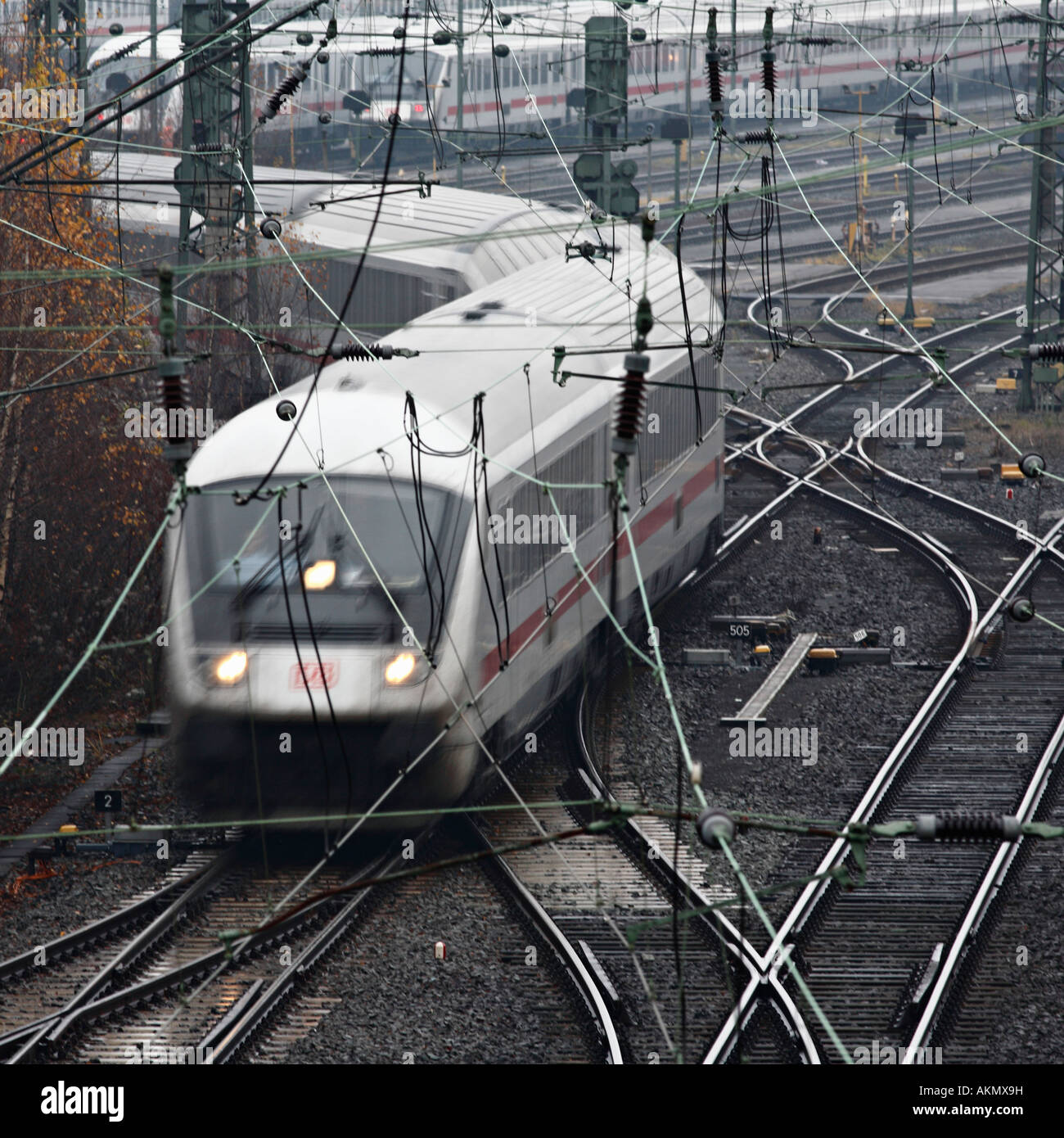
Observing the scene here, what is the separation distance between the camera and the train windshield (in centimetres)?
1153

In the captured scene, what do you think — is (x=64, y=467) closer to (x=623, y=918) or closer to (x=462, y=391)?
(x=462, y=391)

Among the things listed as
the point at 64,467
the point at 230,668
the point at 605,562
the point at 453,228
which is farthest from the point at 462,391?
the point at 453,228

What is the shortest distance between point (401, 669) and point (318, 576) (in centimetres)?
84

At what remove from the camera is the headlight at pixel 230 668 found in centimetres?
1144

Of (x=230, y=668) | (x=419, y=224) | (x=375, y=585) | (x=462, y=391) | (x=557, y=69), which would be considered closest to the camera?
(x=230, y=668)

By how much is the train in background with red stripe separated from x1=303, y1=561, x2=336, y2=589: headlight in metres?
0.01

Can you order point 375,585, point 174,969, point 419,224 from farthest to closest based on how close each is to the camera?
point 419,224 < point 375,585 < point 174,969

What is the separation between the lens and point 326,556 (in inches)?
460

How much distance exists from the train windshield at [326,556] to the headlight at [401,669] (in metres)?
0.18

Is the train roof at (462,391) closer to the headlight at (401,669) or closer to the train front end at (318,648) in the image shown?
the train front end at (318,648)
